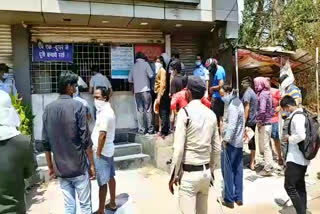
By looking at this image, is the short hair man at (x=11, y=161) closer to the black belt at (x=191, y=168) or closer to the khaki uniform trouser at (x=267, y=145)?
the black belt at (x=191, y=168)

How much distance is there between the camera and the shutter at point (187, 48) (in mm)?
10422

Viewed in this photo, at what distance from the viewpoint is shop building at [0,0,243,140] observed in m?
7.97

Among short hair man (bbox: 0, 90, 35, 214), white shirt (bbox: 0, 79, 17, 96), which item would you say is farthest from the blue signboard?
short hair man (bbox: 0, 90, 35, 214)

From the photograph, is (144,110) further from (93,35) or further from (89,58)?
(93,35)

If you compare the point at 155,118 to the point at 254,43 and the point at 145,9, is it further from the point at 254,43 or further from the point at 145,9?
the point at 254,43

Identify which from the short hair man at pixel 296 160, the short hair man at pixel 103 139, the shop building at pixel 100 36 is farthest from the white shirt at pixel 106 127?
the shop building at pixel 100 36

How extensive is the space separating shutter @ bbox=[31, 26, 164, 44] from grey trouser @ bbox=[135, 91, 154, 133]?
170cm

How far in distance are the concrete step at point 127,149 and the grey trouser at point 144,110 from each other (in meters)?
0.45

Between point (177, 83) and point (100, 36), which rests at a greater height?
point (100, 36)

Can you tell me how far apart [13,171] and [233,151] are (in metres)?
3.81

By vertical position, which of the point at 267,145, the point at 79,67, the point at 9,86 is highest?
the point at 79,67

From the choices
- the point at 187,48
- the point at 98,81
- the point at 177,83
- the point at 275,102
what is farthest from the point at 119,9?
the point at 275,102

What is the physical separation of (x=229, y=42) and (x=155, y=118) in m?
2.78

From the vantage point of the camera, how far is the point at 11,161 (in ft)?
9.29
